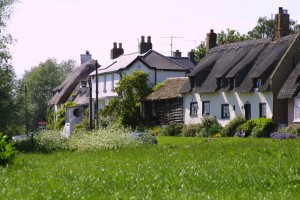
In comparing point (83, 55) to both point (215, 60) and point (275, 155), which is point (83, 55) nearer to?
point (215, 60)

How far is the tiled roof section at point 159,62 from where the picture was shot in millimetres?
70750

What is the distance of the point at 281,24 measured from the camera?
55.2m

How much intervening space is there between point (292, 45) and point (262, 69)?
9.19 feet

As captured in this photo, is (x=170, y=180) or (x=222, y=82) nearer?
(x=170, y=180)

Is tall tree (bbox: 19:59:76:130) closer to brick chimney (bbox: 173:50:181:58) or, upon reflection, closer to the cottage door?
brick chimney (bbox: 173:50:181:58)

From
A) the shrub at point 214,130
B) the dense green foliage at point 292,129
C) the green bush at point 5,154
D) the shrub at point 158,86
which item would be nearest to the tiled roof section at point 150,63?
the shrub at point 158,86

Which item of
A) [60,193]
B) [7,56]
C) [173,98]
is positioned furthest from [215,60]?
[60,193]

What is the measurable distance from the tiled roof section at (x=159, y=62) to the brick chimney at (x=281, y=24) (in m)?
17.9

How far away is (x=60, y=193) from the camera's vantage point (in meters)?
15.4

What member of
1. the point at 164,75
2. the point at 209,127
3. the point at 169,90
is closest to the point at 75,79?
the point at 164,75

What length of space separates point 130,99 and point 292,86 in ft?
69.5

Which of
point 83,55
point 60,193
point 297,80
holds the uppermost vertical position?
point 83,55

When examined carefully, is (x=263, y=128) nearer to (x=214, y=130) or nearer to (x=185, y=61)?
(x=214, y=130)

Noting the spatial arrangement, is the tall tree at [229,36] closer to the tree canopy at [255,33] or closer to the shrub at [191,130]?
the tree canopy at [255,33]
